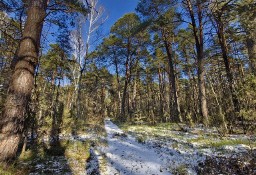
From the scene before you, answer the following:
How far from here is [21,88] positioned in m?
4.48

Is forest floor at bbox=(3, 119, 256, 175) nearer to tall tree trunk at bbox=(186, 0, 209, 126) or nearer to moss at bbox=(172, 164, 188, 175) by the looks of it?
moss at bbox=(172, 164, 188, 175)

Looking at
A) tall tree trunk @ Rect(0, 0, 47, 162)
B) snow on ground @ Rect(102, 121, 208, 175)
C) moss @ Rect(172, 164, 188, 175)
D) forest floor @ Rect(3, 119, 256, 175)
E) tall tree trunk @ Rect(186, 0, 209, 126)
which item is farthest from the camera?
tall tree trunk @ Rect(186, 0, 209, 126)

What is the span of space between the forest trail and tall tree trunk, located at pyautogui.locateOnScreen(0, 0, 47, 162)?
2546mm

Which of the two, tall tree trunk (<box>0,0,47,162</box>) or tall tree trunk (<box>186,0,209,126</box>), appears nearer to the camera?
tall tree trunk (<box>0,0,47,162</box>)

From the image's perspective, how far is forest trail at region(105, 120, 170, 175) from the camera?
17.6 feet

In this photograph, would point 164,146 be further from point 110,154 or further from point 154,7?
point 154,7

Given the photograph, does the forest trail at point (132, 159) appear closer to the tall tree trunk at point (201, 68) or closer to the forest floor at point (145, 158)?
the forest floor at point (145, 158)

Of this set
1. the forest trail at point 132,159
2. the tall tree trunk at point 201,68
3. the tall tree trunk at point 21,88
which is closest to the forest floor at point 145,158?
the forest trail at point 132,159

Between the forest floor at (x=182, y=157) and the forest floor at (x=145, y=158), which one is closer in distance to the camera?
the forest floor at (x=182, y=157)

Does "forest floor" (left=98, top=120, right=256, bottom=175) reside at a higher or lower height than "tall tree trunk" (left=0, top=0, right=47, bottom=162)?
lower

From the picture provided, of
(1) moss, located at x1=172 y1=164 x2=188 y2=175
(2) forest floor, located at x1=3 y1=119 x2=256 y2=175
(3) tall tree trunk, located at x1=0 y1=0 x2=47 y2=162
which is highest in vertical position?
(3) tall tree trunk, located at x1=0 y1=0 x2=47 y2=162

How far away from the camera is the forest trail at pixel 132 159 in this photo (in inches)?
212

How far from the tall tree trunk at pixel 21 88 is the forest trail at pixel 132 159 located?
8.35ft

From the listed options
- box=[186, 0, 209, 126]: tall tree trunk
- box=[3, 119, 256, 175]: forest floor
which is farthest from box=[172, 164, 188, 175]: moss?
box=[186, 0, 209, 126]: tall tree trunk
